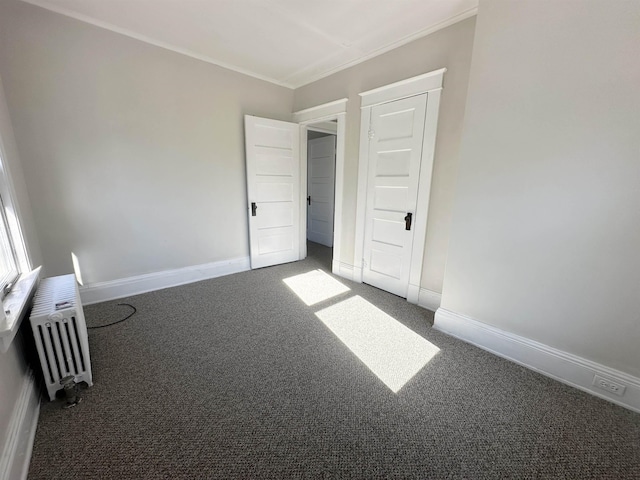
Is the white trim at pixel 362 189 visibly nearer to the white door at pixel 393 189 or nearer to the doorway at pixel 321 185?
the white door at pixel 393 189

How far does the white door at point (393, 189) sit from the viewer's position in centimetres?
258

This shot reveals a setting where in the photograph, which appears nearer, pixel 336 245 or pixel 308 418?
pixel 308 418

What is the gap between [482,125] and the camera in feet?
6.11

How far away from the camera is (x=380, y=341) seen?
2170 millimetres

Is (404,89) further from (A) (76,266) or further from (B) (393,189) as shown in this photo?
(A) (76,266)

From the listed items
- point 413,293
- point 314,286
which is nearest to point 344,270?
point 314,286

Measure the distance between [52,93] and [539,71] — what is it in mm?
3815

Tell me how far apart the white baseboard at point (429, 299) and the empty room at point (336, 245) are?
0.07 ft

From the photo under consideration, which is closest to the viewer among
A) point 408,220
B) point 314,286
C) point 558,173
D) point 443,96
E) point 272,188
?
point 558,173

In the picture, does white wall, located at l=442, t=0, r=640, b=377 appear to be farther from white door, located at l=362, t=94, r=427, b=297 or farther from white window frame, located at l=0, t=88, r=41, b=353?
white window frame, located at l=0, t=88, r=41, b=353

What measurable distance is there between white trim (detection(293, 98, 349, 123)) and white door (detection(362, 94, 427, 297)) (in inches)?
20.3

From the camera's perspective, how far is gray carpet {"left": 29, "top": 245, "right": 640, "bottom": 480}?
4.00ft

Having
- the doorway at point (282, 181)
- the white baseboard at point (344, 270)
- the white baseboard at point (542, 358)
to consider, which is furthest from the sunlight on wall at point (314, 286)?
the white baseboard at point (542, 358)

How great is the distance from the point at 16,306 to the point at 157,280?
171cm
